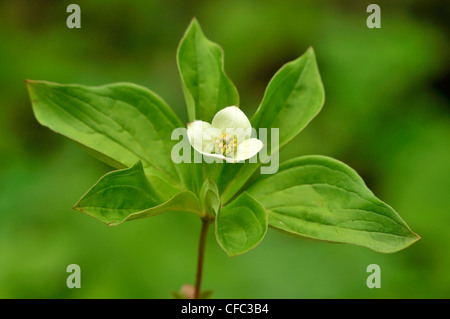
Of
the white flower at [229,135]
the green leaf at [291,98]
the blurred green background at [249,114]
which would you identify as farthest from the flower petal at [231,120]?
the blurred green background at [249,114]

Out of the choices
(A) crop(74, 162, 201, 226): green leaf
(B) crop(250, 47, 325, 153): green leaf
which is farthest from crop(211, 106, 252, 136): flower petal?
(A) crop(74, 162, 201, 226): green leaf

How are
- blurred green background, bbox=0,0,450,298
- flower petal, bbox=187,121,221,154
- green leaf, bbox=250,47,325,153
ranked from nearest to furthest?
flower petal, bbox=187,121,221,154 < green leaf, bbox=250,47,325,153 < blurred green background, bbox=0,0,450,298

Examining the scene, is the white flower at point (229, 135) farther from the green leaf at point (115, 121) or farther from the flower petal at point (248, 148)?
the green leaf at point (115, 121)

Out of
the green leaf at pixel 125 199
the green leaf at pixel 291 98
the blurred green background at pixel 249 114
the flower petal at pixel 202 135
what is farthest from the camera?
the blurred green background at pixel 249 114

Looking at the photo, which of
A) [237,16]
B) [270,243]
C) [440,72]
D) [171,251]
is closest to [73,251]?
[171,251]

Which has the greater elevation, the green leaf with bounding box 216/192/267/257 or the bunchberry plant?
the bunchberry plant

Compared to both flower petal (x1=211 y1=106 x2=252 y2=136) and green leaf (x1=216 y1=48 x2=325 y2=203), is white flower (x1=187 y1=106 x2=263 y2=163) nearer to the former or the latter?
flower petal (x1=211 y1=106 x2=252 y2=136)

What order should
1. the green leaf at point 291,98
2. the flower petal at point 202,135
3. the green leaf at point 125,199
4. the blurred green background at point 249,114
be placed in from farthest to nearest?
the blurred green background at point 249,114, the green leaf at point 291,98, the flower petal at point 202,135, the green leaf at point 125,199
